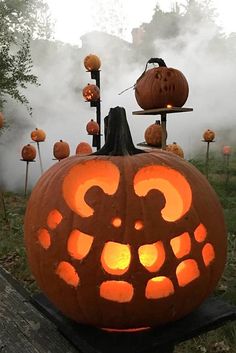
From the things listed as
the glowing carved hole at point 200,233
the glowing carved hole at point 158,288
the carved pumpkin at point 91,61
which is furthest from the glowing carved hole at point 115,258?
the carved pumpkin at point 91,61

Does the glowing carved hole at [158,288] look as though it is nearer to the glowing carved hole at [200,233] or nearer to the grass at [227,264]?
the glowing carved hole at [200,233]

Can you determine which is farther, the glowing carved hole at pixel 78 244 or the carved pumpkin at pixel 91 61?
the carved pumpkin at pixel 91 61

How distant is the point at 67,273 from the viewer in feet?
4.23

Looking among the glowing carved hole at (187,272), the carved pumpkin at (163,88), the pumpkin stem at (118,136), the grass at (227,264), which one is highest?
the carved pumpkin at (163,88)

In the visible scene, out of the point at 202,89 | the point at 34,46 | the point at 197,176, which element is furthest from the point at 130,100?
the point at 197,176

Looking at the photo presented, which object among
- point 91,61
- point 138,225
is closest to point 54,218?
point 138,225

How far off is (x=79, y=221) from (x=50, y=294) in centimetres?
29

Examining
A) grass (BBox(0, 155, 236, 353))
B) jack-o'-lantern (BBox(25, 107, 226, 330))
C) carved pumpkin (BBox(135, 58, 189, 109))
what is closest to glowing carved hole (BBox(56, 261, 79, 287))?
jack-o'-lantern (BBox(25, 107, 226, 330))

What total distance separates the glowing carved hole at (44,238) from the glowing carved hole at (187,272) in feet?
1.45

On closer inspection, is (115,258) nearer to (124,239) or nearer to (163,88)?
→ (124,239)

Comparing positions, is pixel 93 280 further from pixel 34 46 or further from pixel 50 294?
pixel 34 46

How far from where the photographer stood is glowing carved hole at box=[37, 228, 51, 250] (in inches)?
51.9

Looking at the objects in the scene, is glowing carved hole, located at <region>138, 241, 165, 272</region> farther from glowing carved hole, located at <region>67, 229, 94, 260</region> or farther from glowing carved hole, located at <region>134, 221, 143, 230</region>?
glowing carved hole, located at <region>67, 229, 94, 260</region>

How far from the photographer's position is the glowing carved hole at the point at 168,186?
1316mm
